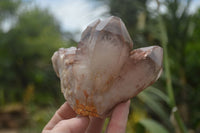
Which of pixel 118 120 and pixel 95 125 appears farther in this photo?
pixel 95 125

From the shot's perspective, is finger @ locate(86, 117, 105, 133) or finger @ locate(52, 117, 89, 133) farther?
finger @ locate(86, 117, 105, 133)

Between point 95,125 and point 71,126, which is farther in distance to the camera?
point 95,125

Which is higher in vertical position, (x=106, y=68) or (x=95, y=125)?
(x=106, y=68)

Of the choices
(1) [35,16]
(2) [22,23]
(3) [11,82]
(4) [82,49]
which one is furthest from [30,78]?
(4) [82,49]

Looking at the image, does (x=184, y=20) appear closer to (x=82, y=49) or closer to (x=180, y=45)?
(x=180, y=45)

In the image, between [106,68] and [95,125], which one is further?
[95,125]

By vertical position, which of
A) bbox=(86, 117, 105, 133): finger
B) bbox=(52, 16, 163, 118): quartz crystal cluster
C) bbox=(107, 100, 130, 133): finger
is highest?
bbox=(52, 16, 163, 118): quartz crystal cluster
